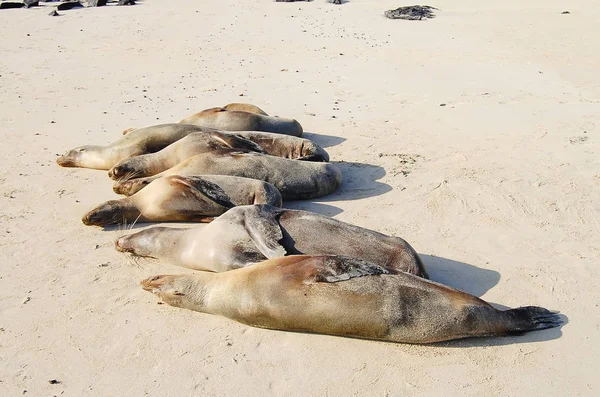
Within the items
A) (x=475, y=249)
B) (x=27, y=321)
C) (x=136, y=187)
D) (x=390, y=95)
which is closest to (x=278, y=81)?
(x=390, y=95)

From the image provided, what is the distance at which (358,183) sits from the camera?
6922mm

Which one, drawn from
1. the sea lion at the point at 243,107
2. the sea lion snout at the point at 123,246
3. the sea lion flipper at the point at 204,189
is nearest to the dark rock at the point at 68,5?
the sea lion at the point at 243,107

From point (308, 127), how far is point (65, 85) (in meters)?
3.88

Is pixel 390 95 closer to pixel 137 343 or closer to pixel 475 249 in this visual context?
pixel 475 249

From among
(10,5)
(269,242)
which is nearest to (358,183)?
(269,242)

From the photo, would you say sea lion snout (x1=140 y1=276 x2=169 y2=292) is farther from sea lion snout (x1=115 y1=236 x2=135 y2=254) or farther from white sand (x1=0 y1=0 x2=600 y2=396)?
sea lion snout (x1=115 y1=236 x2=135 y2=254)

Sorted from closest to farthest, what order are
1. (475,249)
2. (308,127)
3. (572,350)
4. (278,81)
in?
(572,350) → (475,249) → (308,127) → (278,81)

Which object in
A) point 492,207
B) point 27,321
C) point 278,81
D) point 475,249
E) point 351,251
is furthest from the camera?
point 278,81

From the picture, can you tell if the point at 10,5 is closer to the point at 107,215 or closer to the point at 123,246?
the point at 107,215

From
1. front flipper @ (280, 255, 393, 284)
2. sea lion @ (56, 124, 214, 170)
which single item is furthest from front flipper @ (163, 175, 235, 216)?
front flipper @ (280, 255, 393, 284)

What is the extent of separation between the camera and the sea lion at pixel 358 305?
4.16 meters

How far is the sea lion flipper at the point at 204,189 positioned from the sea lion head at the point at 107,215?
1.59 feet

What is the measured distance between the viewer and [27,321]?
14.9 feet

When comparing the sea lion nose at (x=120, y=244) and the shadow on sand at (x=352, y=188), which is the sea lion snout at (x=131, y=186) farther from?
the shadow on sand at (x=352, y=188)
